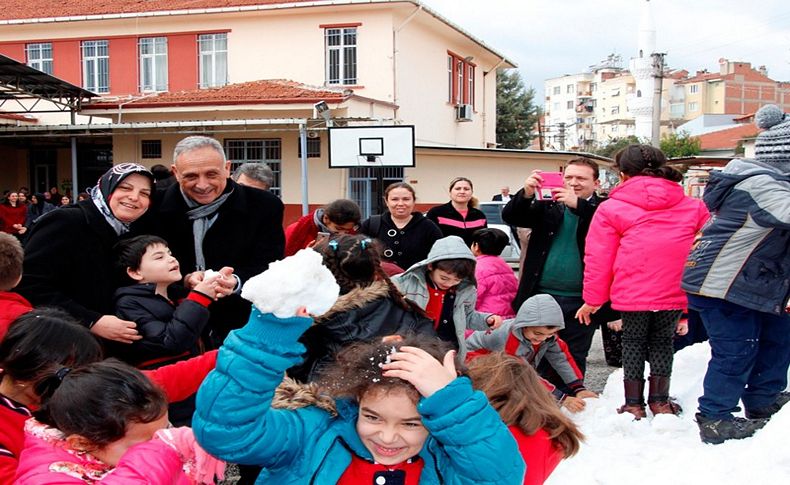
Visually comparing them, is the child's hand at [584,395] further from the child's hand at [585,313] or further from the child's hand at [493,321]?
the child's hand at [493,321]

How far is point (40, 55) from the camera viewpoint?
26.2 meters

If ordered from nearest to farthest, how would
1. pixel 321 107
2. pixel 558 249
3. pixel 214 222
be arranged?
pixel 214 222 → pixel 558 249 → pixel 321 107

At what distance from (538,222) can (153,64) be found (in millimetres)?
23333

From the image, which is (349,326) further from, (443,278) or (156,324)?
(443,278)

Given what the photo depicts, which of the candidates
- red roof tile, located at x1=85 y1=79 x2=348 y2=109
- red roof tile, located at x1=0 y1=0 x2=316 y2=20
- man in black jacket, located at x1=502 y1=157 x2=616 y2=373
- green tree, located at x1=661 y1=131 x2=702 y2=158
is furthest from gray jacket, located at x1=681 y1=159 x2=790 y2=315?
green tree, located at x1=661 y1=131 x2=702 y2=158

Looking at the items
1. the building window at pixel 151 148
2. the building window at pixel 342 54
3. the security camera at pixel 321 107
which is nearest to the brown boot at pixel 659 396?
the security camera at pixel 321 107

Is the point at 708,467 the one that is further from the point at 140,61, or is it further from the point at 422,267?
the point at 140,61

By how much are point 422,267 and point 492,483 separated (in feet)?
7.61

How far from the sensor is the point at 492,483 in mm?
1771

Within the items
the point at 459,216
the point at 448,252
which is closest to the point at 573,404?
the point at 448,252

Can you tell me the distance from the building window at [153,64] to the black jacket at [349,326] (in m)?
24.6

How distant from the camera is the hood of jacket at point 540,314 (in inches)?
178

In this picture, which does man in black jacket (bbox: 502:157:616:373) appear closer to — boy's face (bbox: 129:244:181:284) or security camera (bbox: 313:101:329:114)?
boy's face (bbox: 129:244:181:284)

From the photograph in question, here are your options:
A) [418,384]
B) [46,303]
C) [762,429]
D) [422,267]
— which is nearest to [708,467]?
[762,429]
